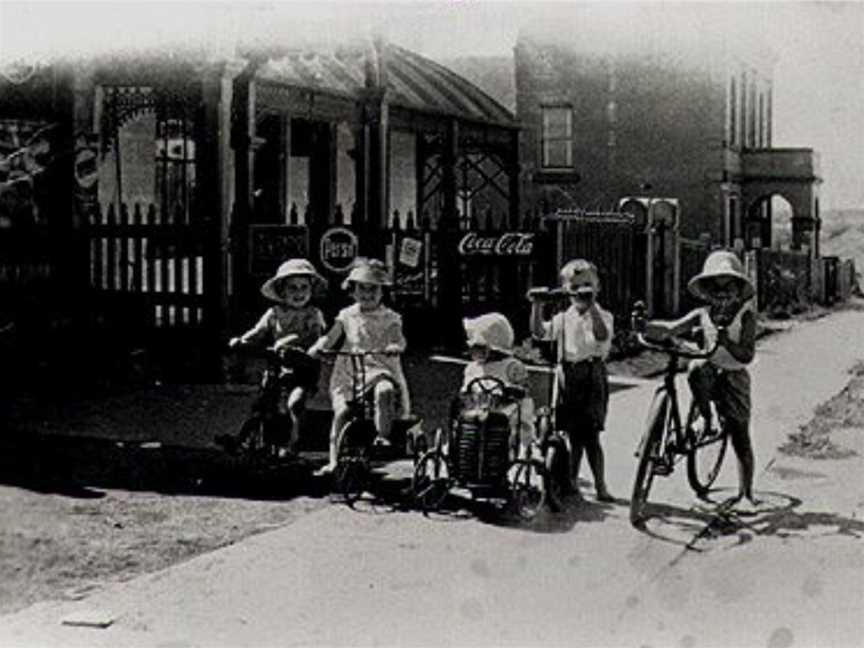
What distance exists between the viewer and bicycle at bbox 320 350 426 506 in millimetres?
7844

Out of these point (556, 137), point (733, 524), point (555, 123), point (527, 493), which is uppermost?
point (555, 123)

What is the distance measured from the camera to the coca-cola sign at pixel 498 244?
15703 millimetres

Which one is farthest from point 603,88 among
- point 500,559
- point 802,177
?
point 500,559

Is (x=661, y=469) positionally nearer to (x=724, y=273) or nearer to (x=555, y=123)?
(x=724, y=273)

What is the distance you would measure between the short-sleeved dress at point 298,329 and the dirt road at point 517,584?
4.79 feet

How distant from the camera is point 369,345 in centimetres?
827

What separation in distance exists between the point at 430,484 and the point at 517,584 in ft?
5.43

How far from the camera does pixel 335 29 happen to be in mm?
14844

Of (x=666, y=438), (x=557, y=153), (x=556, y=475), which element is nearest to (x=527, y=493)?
(x=556, y=475)

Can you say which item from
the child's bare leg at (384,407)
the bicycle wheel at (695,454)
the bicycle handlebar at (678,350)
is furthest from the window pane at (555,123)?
the bicycle handlebar at (678,350)

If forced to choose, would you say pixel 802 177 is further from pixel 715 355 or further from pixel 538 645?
pixel 538 645

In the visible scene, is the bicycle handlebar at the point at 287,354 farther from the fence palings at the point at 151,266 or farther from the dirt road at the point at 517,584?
the fence palings at the point at 151,266

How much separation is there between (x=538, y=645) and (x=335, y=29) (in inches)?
424

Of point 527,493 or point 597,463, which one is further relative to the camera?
point 597,463
